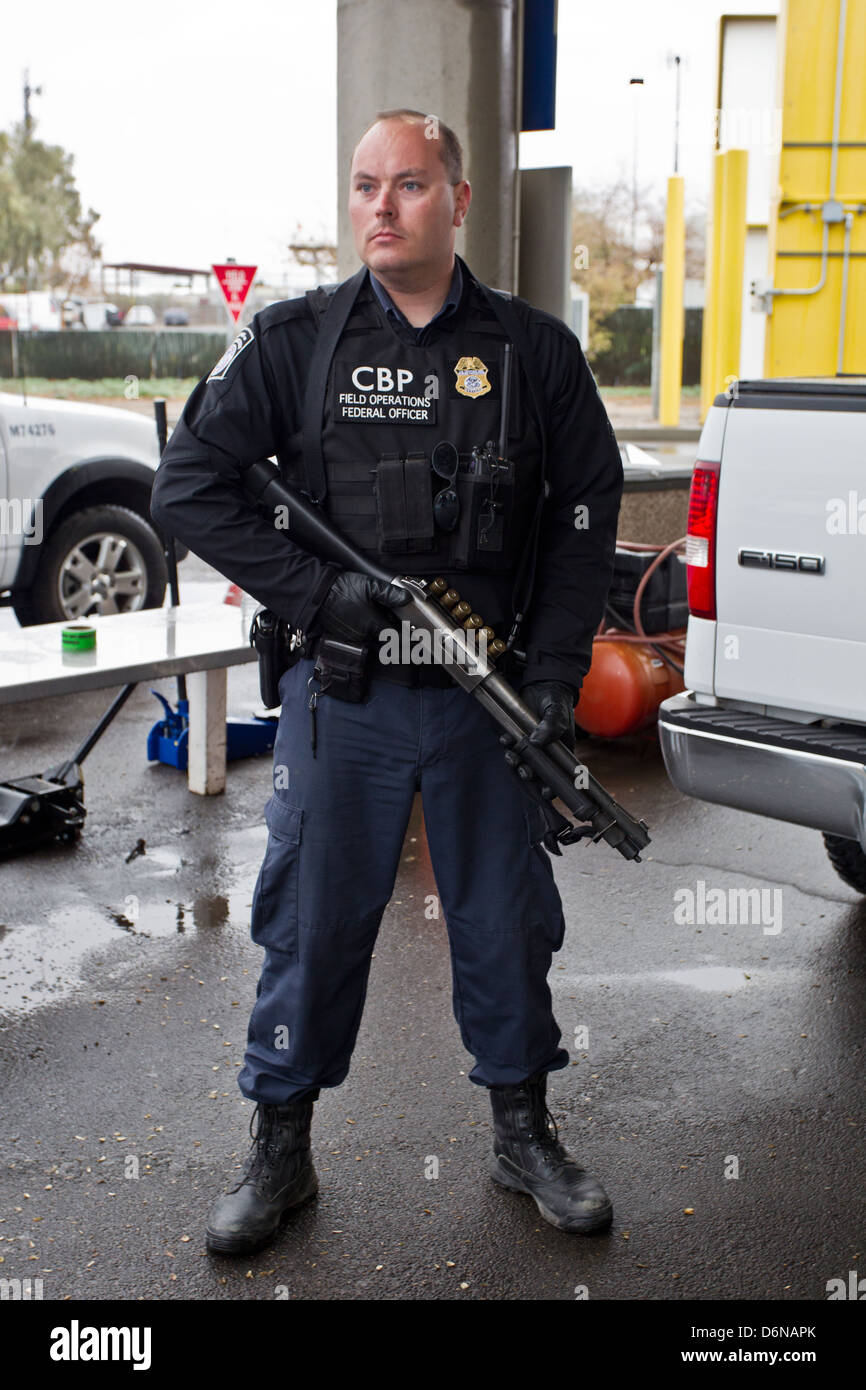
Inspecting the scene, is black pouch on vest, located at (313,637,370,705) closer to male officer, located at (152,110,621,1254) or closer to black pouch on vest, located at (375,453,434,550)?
male officer, located at (152,110,621,1254)

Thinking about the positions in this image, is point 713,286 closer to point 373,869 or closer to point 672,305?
point 373,869

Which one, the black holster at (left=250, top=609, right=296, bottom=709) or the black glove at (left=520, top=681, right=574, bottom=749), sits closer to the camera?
the black glove at (left=520, top=681, right=574, bottom=749)

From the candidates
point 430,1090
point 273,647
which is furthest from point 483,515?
point 430,1090

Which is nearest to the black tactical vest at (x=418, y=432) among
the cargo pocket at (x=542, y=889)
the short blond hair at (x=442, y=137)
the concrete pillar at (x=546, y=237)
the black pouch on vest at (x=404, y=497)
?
the black pouch on vest at (x=404, y=497)

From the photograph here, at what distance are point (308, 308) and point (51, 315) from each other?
37.4 metres

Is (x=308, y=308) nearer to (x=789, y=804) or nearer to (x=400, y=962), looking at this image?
(x=789, y=804)

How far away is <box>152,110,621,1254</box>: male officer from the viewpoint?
279 cm

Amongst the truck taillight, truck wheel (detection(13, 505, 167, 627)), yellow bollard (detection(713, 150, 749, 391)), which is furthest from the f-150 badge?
yellow bollard (detection(713, 150, 749, 391))

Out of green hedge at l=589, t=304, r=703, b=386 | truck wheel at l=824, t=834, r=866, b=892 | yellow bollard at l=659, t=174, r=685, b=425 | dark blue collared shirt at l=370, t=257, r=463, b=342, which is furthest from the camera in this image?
green hedge at l=589, t=304, r=703, b=386

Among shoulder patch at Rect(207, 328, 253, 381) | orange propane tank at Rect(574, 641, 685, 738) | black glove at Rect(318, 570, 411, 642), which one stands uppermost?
shoulder patch at Rect(207, 328, 253, 381)

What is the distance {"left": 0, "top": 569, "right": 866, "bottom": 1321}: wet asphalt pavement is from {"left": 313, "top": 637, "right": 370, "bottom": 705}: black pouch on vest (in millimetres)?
1140

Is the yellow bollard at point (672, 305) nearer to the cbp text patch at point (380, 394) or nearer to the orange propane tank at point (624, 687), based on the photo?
the orange propane tank at point (624, 687)

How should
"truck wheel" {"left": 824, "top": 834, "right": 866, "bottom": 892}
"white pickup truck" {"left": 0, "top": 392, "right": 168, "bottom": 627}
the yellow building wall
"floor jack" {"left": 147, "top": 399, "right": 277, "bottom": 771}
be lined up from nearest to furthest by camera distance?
"truck wheel" {"left": 824, "top": 834, "right": 866, "bottom": 892} → "floor jack" {"left": 147, "top": 399, "right": 277, "bottom": 771} → "white pickup truck" {"left": 0, "top": 392, "right": 168, "bottom": 627} → the yellow building wall

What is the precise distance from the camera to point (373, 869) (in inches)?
115
